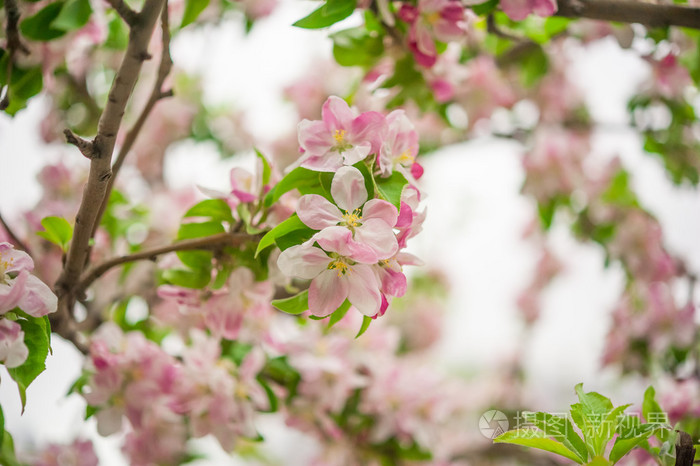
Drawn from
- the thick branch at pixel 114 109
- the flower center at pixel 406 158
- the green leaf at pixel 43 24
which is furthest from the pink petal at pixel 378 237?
the green leaf at pixel 43 24

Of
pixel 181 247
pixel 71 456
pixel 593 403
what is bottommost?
pixel 71 456

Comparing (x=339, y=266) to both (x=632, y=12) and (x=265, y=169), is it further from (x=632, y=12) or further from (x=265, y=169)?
(x=632, y=12)

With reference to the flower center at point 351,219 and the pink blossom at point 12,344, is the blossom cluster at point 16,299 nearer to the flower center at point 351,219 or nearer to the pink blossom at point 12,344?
the pink blossom at point 12,344

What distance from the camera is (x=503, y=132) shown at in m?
1.43

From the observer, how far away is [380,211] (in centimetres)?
44

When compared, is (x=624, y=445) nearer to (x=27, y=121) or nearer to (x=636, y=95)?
(x=636, y=95)

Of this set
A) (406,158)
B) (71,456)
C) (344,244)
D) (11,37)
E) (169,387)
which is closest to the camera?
(344,244)

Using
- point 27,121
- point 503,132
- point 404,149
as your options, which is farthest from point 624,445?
point 27,121

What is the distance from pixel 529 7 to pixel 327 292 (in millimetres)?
392

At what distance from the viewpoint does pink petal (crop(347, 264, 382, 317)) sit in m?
0.45

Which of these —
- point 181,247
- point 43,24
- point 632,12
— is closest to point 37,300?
point 181,247

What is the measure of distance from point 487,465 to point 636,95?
3.47 feet

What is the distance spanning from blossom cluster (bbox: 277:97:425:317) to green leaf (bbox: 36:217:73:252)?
279mm

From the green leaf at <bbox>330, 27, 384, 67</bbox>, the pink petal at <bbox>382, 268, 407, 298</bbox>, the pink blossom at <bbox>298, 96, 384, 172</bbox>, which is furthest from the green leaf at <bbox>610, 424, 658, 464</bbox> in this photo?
the green leaf at <bbox>330, 27, 384, 67</bbox>
